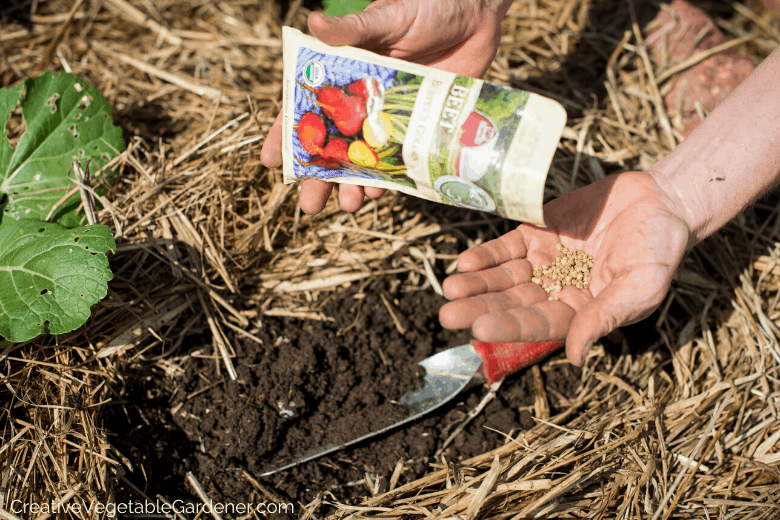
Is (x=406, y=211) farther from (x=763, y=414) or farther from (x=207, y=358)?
(x=763, y=414)

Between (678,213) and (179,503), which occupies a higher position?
(678,213)

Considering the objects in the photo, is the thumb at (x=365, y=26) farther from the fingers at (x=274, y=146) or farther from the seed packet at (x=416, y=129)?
the fingers at (x=274, y=146)

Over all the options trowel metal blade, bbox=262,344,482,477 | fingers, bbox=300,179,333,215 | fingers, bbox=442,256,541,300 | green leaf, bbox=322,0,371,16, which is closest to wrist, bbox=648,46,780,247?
fingers, bbox=442,256,541,300

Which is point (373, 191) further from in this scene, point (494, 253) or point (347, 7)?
point (347, 7)

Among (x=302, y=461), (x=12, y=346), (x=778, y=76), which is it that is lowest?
(x=302, y=461)

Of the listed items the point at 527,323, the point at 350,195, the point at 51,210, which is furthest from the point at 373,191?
the point at 51,210

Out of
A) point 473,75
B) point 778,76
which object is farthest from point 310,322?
point 778,76
